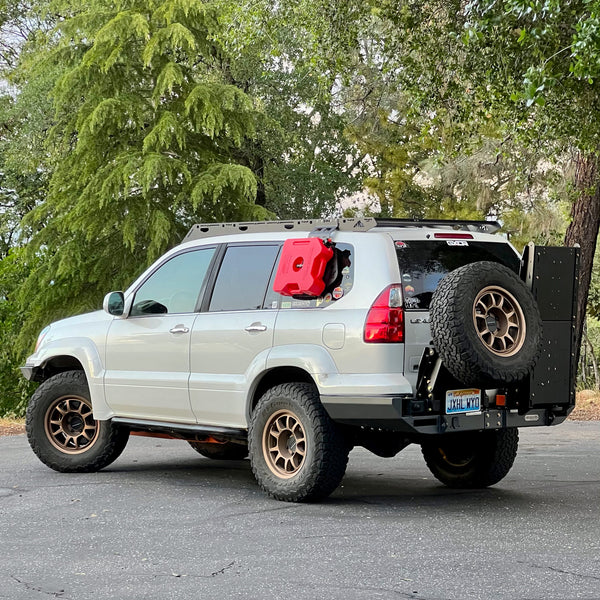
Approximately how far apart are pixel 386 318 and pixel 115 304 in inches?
110

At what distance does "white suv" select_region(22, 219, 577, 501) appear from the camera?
7078mm

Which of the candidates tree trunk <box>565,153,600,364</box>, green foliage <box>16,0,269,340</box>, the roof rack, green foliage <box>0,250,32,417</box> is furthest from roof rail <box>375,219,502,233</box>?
green foliage <box>0,250,32,417</box>

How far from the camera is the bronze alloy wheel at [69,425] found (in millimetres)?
9406

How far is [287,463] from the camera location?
7699 millimetres

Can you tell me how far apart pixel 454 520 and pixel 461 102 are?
7.88 metres

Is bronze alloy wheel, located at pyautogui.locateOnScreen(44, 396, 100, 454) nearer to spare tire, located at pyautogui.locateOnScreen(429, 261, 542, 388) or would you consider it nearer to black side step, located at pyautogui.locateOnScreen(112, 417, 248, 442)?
black side step, located at pyautogui.locateOnScreen(112, 417, 248, 442)

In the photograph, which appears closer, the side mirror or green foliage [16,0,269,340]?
the side mirror

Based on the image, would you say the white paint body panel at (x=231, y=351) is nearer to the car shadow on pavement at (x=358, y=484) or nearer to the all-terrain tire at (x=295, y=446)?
the all-terrain tire at (x=295, y=446)

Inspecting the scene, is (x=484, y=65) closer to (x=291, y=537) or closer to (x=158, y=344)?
(x=158, y=344)

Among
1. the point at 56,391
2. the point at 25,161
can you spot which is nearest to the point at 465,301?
the point at 56,391

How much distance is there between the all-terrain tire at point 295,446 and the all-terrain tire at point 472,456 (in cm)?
133

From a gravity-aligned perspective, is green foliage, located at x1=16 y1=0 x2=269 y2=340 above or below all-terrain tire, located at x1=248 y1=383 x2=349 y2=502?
above

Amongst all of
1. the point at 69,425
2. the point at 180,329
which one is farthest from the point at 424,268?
the point at 69,425

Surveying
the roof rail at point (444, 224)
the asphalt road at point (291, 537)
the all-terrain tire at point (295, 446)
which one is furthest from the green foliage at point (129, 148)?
the all-terrain tire at point (295, 446)
